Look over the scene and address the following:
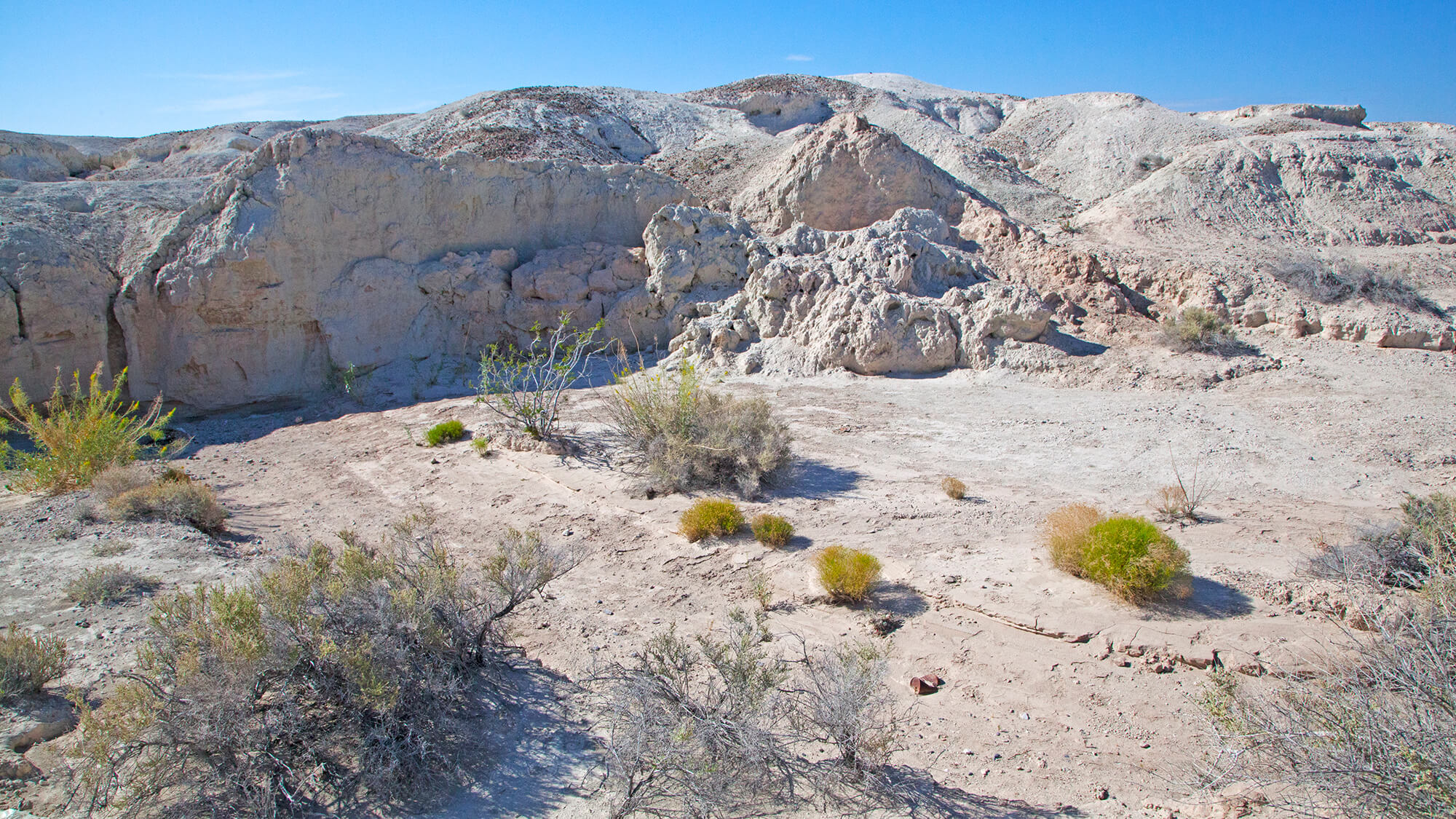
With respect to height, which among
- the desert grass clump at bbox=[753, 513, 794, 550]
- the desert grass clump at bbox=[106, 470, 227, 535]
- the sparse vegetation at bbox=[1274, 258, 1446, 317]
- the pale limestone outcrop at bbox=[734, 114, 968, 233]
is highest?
the pale limestone outcrop at bbox=[734, 114, 968, 233]

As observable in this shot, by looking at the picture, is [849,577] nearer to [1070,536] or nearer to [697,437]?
[1070,536]

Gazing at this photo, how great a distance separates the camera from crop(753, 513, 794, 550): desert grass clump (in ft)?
20.2

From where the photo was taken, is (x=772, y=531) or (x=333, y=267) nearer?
(x=772, y=531)

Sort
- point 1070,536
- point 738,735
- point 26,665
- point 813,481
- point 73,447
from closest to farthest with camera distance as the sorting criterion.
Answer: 1. point 738,735
2. point 26,665
3. point 1070,536
4. point 73,447
5. point 813,481

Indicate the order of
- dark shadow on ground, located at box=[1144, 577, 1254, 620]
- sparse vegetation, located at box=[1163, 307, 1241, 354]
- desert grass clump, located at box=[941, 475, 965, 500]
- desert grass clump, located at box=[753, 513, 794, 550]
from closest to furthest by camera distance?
→ 1. dark shadow on ground, located at box=[1144, 577, 1254, 620]
2. desert grass clump, located at box=[753, 513, 794, 550]
3. desert grass clump, located at box=[941, 475, 965, 500]
4. sparse vegetation, located at box=[1163, 307, 1241, 354]

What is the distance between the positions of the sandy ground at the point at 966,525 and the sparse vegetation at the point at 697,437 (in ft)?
1.05

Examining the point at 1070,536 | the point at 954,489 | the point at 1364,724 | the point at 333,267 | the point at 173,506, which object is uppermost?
the point at 333,267

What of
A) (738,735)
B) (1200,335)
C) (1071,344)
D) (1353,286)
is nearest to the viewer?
(738,735)

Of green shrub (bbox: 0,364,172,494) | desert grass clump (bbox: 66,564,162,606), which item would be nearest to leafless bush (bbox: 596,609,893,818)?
desert grass clump (bbox: 66,564,162,606)

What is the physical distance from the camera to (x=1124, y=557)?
494cm

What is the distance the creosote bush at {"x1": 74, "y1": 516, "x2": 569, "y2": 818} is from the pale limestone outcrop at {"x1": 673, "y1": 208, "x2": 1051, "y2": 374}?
8191 millimetres

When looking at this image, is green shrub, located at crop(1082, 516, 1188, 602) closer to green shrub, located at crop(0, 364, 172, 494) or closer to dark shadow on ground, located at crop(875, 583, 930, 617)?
dark shadow on ground, located at crop(875, 583, 930, 617)

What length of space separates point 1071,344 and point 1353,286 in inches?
198

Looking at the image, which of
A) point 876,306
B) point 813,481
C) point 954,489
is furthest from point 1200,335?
point 813,481
